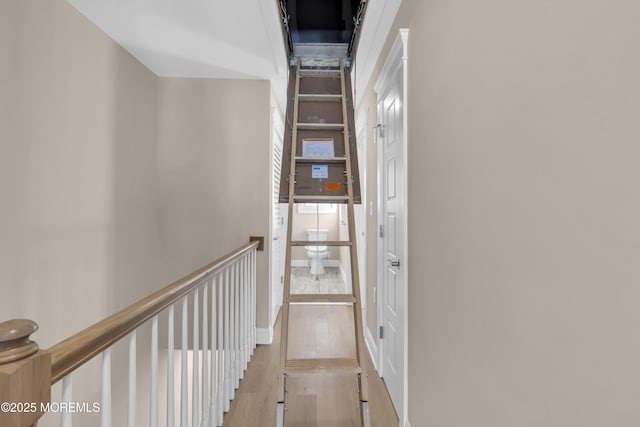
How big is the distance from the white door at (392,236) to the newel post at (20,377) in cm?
164

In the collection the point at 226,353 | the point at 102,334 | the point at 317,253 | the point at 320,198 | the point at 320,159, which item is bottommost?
the point at 226,353

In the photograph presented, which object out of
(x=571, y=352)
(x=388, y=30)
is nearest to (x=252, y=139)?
(x=388, y=30)

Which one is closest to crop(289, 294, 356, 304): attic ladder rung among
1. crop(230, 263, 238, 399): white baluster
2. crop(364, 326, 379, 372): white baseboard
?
crop(230, 263, 238, 399): white baluster

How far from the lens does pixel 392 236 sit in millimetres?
2268

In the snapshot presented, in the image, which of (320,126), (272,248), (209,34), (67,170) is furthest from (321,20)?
(67,170)

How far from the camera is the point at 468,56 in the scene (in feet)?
3.59

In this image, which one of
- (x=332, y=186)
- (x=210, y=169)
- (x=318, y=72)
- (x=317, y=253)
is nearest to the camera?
(x=332, y=186)

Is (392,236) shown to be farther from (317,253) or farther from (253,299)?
(317,253)

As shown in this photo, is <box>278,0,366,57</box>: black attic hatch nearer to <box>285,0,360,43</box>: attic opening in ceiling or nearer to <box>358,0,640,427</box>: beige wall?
<box>285,0,360,43</box>: attic opening in ceiling

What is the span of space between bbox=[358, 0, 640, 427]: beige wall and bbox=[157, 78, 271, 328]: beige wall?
84.0 inches

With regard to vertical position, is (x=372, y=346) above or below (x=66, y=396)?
below

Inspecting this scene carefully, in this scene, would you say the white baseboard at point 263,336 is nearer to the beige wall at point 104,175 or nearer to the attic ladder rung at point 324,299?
the beige wall at point 104,175

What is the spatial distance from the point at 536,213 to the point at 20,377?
1092mm

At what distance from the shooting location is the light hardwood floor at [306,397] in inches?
79.9
